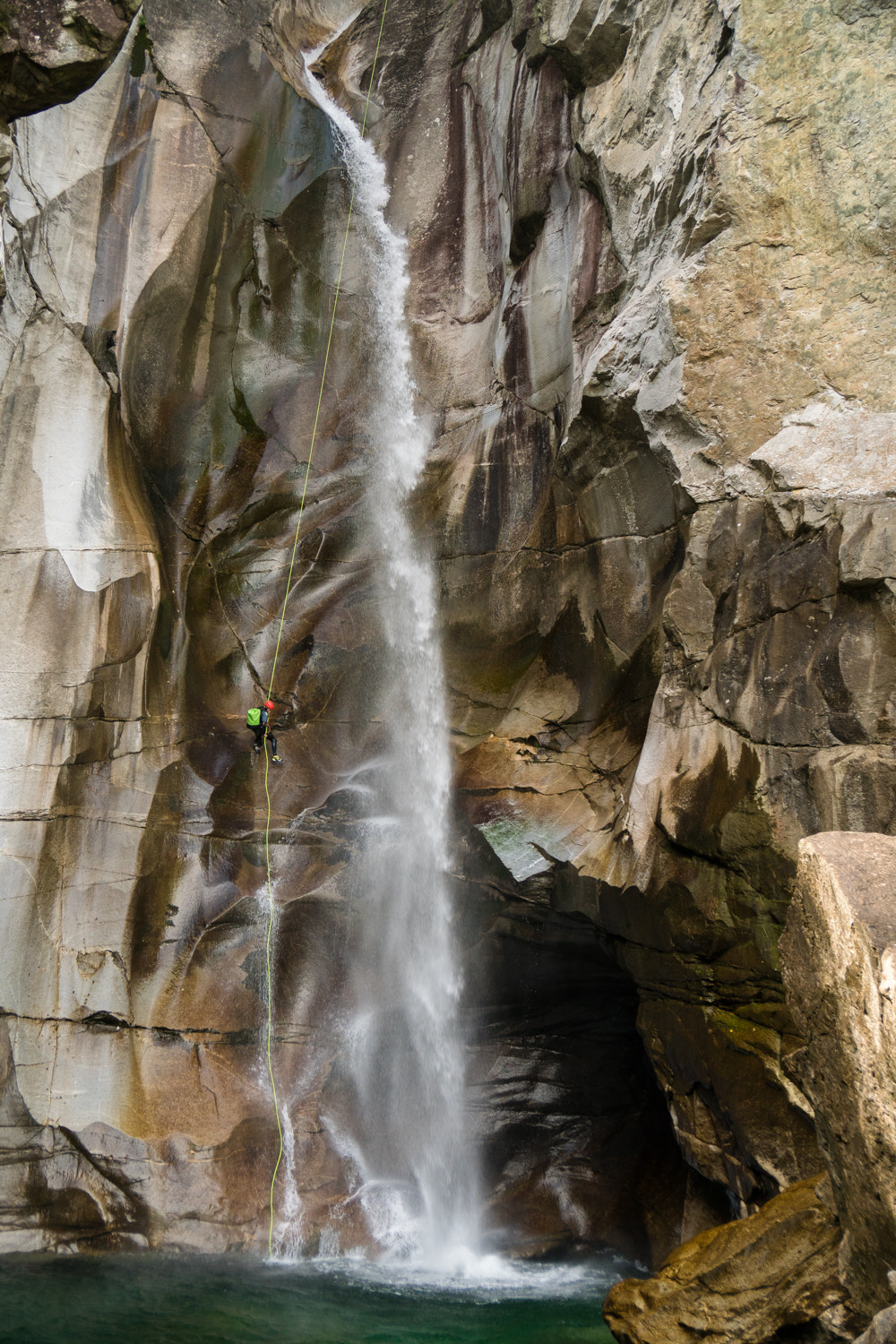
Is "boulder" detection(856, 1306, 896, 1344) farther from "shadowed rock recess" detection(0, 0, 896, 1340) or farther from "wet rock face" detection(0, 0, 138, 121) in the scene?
"wet rock face" detection(0, 0, 138, 121)

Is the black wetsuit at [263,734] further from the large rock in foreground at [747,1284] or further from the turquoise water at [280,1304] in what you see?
the large rock in foreground at [747,1284]

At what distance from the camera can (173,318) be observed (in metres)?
10.7

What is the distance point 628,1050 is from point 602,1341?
3195 millimetres

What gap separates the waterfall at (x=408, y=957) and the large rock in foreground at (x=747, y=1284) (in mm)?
4063

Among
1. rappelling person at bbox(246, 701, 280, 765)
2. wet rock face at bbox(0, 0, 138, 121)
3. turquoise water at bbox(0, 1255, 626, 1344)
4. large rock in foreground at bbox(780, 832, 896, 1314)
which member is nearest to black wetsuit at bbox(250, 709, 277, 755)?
rappelling person at bbox(246, 701, 280, 765)

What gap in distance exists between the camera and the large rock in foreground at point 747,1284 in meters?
4.20

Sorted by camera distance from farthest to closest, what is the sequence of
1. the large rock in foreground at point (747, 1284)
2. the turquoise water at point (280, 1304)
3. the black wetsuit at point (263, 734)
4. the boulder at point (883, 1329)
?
1. the black wetsuit at point (263, 734)
2. the turquoise water at point (280, 1304)
3. the large rock in foreground at point (747, 1284)
4. the boulder at point (883, 1329)

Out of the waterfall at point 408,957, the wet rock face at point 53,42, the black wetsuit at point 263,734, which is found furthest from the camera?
the black wetsuit at point 263,734

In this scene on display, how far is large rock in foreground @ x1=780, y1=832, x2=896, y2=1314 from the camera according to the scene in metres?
3.40

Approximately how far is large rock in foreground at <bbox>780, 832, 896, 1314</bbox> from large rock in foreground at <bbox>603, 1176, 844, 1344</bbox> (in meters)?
0.37

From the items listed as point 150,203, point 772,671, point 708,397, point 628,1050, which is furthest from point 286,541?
point 628,1050

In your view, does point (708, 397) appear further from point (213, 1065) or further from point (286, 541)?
point (213, 1065)

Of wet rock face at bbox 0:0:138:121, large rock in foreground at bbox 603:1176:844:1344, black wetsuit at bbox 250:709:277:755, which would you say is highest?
wet rock face at bbox 0:0:138:121

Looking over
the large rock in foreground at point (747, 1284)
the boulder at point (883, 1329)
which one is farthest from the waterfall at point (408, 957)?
the boulder at point (883, 1329)
